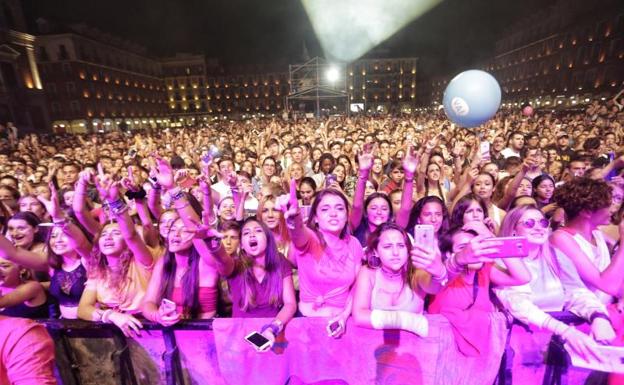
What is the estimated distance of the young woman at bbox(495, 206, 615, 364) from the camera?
1.98 metres

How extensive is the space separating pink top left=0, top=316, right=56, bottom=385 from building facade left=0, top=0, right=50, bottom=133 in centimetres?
4093

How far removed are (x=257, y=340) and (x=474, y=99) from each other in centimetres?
470

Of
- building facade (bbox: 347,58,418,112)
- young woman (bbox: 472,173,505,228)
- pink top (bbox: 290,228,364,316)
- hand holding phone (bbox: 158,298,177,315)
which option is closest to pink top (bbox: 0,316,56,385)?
hand holding phone (bbox: 158,298,177,315)

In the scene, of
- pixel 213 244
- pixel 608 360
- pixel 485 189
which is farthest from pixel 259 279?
pixel 485 189

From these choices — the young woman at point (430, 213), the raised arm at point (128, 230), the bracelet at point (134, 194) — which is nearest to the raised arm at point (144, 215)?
the bracelet at point (134, 194)

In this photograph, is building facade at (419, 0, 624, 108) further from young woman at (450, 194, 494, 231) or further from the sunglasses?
the sunglasses

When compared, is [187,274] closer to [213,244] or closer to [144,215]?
[213,244]

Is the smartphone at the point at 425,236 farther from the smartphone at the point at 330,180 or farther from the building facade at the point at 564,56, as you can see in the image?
the building facade at the point at 564,56

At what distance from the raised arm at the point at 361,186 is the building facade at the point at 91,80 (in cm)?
4192

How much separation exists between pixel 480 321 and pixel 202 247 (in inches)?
77.9

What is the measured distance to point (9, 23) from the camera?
1388 inches

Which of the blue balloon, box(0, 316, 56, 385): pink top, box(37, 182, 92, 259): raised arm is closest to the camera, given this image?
box(0, 316, 56, 385): pink top

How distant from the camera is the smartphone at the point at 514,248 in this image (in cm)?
154

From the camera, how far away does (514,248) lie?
5.10 ft
